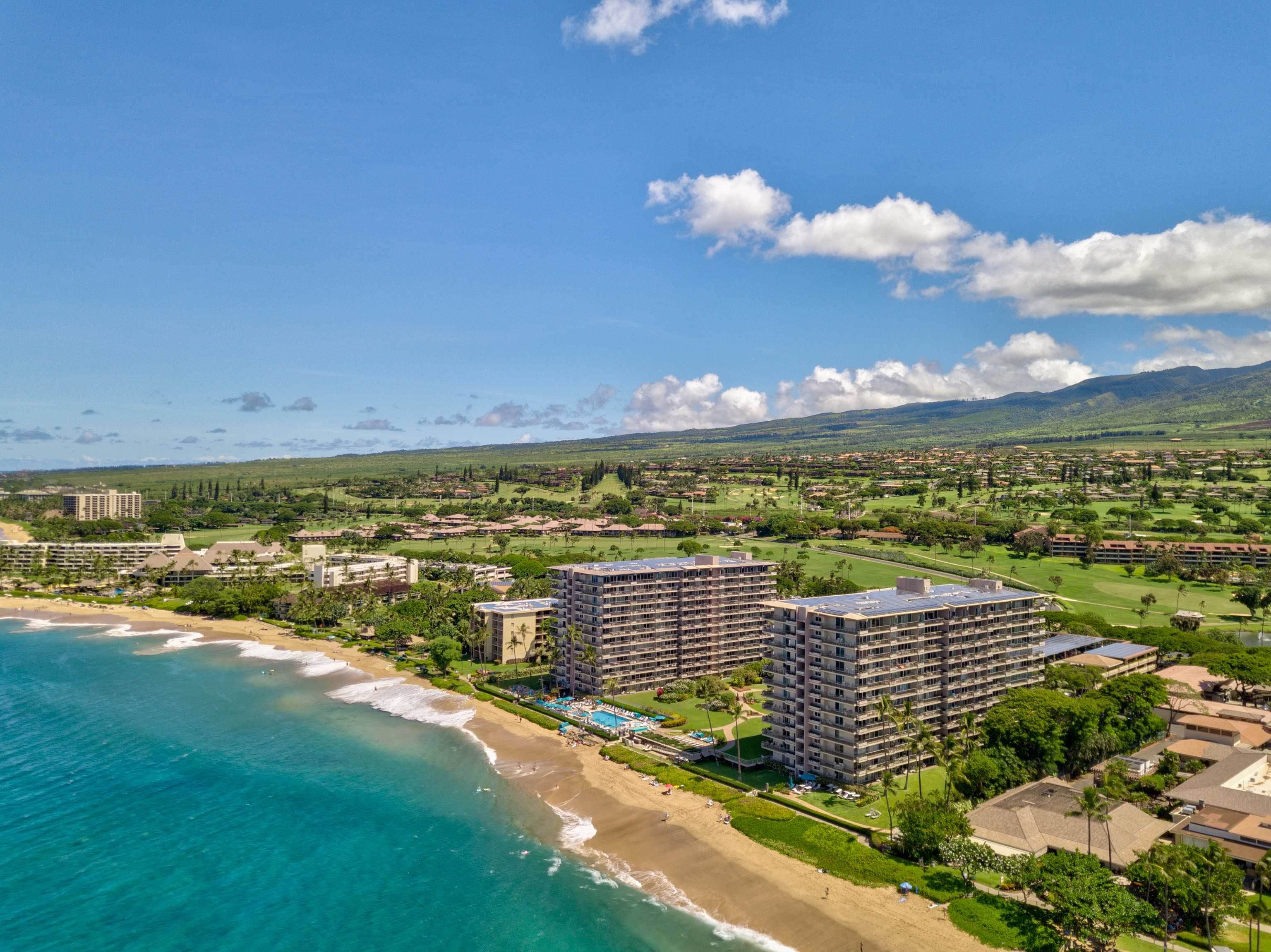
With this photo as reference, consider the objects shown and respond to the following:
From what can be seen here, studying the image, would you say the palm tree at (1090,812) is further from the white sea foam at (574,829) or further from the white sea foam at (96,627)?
the white sea foam at (96,627)

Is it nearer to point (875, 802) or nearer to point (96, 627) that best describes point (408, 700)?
point (875, 802)

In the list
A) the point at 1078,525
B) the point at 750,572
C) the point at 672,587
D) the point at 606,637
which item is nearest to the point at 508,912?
the point at 606,637

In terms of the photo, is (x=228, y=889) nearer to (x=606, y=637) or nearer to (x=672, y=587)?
(x=606, y=637)

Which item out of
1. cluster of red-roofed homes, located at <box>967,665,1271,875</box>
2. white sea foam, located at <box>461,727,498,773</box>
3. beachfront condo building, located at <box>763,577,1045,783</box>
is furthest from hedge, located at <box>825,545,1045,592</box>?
white sea foam, located at <box>461,727,498,773</box>

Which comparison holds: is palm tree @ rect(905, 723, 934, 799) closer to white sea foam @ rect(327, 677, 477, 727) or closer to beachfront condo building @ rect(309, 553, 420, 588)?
white sea foam @ rect(327, 677, 477, 727)

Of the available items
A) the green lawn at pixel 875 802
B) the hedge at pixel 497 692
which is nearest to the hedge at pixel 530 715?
the hedge at pixel 497 692

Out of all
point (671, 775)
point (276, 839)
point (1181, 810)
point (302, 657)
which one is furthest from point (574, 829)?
point (302, 657)
